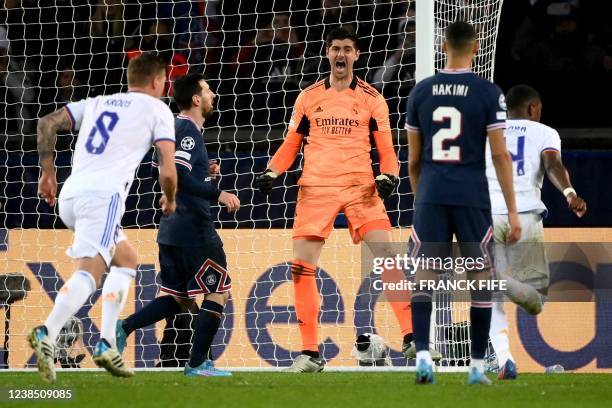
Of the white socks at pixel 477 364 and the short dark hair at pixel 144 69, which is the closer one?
the white socks at pixel 477 364

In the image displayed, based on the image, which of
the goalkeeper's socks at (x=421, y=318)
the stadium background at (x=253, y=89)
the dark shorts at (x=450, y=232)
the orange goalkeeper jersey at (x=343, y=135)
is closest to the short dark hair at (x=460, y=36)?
the dark shorts at (x=450, y=232)

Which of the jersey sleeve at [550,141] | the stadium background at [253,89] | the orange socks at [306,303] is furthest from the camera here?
the stadium background at [253,89]

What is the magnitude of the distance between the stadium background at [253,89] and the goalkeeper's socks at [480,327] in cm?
345

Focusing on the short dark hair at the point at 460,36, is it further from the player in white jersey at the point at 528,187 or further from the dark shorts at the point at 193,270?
the dark shorts at the point at 193,270

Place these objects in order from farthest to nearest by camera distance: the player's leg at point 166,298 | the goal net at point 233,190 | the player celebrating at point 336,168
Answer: the goal net at point 233,190, the player celebrating at point 336,168, the player's leg at point 166,298

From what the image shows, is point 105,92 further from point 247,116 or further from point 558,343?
point 558,343

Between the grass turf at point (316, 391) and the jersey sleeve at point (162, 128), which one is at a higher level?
the jersey sleeve at point (162, 128)

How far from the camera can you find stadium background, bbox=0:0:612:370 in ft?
36.4

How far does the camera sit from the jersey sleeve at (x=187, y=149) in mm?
8647

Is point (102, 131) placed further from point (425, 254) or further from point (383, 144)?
point (383, 144)

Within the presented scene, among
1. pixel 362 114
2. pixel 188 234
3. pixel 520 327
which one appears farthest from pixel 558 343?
pixel 188 234

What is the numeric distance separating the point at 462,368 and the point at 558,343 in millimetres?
1639

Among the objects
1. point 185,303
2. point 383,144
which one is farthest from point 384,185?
point 185,303

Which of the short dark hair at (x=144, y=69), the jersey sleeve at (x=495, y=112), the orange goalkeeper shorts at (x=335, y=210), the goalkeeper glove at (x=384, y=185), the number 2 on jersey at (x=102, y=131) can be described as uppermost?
the short dark hair at (x=144, y=69)
